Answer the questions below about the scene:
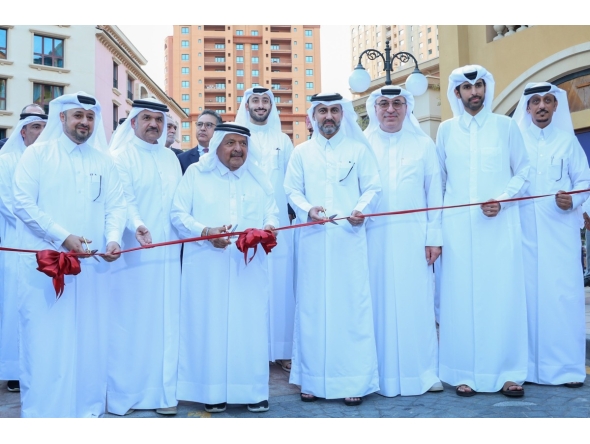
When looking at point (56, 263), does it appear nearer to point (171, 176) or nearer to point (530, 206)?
point (171, 176)

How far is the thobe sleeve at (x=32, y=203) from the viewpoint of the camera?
399 cm

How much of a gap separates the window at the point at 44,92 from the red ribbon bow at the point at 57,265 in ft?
101

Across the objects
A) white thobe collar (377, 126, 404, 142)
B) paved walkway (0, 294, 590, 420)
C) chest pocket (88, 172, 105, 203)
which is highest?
white thobe collar (377, 126, 404, 142)

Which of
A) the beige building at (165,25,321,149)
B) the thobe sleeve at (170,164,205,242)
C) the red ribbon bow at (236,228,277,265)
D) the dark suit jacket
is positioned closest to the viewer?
the red ribbon bow at (236,228,277,265)

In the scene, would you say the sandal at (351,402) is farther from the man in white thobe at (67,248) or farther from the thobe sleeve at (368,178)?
the man in white thobe at (67,248)

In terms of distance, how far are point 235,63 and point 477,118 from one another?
8215 centimetres

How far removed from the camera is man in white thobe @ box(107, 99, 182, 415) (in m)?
4.44

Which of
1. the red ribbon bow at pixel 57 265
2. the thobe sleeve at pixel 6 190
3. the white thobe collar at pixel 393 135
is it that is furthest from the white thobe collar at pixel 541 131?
the thobe sleeve at pixel 6 190

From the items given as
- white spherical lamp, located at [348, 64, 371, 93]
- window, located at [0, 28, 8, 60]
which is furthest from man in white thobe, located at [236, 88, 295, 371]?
window, located at [0, 28, 8, 60]

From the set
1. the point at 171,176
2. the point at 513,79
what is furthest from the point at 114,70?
the point at 171,176

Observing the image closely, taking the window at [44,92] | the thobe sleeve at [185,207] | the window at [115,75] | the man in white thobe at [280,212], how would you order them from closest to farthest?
the thobe sleeve at [185,207], the man in white thobe at [280,212], the window at [44,92], the window at [115,75]

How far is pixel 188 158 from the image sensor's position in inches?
256

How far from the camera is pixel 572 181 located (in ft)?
17.3

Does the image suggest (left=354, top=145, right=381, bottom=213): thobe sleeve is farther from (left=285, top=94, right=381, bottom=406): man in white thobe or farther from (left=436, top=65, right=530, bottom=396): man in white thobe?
(left=436, top=65, right=530, bottom=396): man in white thobe
